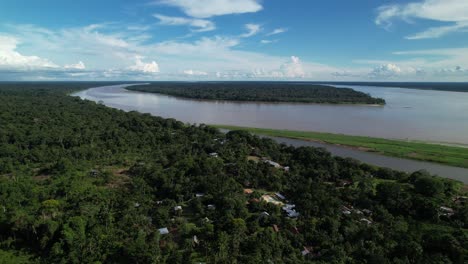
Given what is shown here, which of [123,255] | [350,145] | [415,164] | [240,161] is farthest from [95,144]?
[415,164]

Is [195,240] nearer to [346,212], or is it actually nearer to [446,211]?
[346,212]

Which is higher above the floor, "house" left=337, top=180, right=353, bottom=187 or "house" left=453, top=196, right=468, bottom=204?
"house" left=337, top=180, right=353, bottom=187

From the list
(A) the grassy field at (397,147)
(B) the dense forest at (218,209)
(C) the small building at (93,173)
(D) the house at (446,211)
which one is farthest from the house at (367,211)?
(C) the small building at (93,173)

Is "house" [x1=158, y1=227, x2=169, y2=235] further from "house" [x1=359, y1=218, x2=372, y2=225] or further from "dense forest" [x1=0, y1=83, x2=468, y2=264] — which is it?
"house" [x1=359, y1=218, x2=372, y2=225]

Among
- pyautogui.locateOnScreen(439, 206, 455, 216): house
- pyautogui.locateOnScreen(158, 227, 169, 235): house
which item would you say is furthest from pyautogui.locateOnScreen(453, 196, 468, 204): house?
pyautogui.locateOnScreen(158, 227, 169, 235): house

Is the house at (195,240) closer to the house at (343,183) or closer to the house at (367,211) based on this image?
the house at (367,211)

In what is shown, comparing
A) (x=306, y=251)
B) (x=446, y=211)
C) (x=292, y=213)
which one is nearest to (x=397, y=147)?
(x=446, y=211)
